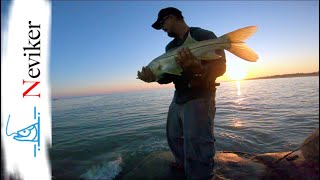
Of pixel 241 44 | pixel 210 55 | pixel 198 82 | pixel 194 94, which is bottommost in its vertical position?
pixel 194 94

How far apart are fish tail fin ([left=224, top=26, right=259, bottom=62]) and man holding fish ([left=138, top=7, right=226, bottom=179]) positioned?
23.8 inches

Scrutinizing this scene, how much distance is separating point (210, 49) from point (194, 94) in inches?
40.1

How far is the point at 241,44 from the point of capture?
3.99 meters

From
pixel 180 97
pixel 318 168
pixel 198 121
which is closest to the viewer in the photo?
pixel 318 168

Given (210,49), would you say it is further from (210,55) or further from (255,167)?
(255,167)

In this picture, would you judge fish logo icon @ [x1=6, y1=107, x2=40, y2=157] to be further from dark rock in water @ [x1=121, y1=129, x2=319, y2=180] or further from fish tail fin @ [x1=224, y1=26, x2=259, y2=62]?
fish tail fin @ [x1=224, y1=26, x2=259, y2=62]

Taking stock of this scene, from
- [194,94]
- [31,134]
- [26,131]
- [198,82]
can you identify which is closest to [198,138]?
[194,94]

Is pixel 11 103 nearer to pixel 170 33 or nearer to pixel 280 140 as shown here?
pixel 170 33

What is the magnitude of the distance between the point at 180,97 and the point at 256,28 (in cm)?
197

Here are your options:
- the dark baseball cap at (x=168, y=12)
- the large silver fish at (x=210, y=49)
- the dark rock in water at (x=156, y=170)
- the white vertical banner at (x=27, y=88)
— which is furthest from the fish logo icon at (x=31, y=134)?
the dark baseball cap at (x=168, y=12)

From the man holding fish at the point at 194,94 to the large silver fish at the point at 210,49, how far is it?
85mm

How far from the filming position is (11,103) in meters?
6.52

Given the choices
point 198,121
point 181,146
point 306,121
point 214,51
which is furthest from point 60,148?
point 306,121

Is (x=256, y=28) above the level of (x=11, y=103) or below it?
above
